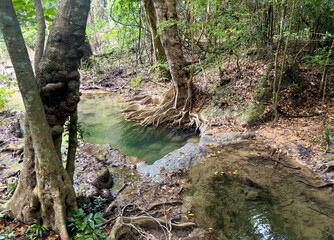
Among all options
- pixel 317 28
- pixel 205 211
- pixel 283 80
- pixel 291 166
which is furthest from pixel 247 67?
pixel 205 211

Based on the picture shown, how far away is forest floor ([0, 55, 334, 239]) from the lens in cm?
521

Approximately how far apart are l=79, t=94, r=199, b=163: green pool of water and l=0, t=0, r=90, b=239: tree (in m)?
3.39

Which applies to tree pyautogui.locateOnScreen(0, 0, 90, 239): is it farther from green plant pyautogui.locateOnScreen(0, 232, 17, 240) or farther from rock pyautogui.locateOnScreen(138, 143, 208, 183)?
rock pyautogui.locateOnScreen(138, 143, 208, 183)

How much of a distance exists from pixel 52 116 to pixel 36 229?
68.9 inches

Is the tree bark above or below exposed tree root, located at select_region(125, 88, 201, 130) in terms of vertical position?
above

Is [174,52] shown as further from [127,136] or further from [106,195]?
[106,195]

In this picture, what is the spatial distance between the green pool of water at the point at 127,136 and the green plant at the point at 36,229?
354 cm

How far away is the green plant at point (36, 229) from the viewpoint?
309cm

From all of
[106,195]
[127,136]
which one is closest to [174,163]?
[106,195]

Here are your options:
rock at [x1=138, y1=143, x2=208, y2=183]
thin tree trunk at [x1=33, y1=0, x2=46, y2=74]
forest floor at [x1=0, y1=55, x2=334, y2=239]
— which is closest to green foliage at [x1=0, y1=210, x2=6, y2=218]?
forest floor at [x1=0, y1=55, x2=334, y2=239]

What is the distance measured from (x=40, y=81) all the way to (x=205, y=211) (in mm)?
3660

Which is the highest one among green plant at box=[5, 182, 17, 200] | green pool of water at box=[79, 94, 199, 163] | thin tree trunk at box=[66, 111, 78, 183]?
thin tree trunk at box=[66, 111, 78, 183]

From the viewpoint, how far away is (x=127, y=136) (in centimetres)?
929

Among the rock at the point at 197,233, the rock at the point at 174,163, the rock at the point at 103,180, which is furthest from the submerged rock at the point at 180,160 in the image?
the rock at the point at 197,233
